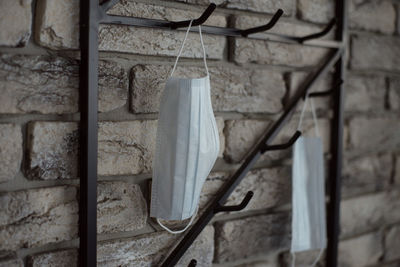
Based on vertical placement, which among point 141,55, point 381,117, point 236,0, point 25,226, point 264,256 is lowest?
point 264,256

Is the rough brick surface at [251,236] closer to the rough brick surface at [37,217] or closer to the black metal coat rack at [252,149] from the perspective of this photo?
the black metal coat rack at [252,149]

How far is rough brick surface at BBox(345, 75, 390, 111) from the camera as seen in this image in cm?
121

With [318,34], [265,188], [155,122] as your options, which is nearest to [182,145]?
[155,122]

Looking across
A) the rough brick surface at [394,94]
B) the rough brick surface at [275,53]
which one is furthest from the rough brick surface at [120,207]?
the rough brick surface at [394,94]

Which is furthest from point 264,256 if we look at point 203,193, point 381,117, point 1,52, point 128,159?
point 1,52

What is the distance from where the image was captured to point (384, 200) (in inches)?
52.5

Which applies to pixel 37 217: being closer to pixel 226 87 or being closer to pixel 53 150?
pixel 53 150

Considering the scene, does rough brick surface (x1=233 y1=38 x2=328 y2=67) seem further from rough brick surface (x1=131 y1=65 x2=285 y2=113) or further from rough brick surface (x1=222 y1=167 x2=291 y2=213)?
rough brick surface (x1=222 y1=167 x2=291 y2=213)

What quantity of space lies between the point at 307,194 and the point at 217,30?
17.7 inches

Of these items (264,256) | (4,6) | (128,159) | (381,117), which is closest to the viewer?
(4,6)

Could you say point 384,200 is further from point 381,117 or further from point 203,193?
point 203,193

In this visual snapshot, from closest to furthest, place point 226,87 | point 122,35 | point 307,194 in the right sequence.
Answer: point 122,35 → point 226,87 → point 307,194

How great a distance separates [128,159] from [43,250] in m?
0.21

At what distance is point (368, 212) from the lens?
1.29 metres
